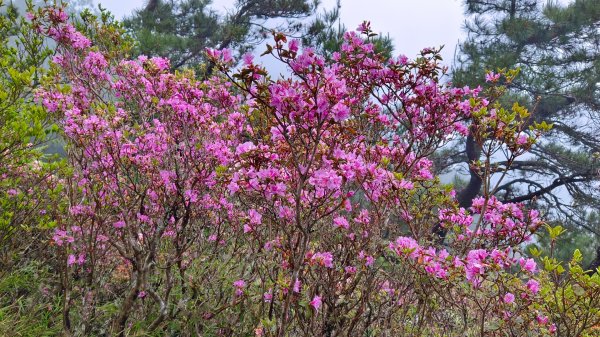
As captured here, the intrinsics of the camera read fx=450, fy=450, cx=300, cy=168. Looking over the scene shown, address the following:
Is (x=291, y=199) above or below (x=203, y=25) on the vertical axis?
below

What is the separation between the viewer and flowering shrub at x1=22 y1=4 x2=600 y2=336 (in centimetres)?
271

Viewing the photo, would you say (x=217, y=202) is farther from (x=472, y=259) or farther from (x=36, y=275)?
(x=36, y=275)

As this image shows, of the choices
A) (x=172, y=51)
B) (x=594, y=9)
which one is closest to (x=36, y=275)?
(x=172, y=51)

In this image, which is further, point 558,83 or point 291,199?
point 558,83

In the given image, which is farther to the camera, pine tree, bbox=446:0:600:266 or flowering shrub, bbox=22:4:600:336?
pine tree, bbox=446:0:600:266

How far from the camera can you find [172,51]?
12.4 meters

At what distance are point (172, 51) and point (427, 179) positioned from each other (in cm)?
1046

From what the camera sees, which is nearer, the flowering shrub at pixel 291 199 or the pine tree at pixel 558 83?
the flowering shrub at pixel 291 199

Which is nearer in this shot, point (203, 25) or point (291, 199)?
point (291, 199)

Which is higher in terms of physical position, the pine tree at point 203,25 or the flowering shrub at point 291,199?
the pine tree at point 203,25

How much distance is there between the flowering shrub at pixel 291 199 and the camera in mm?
2715

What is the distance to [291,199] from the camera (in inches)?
120

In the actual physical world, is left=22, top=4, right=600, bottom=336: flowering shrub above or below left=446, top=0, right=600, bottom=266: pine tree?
below

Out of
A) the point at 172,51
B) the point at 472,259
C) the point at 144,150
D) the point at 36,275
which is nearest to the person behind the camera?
the point at 472,259
